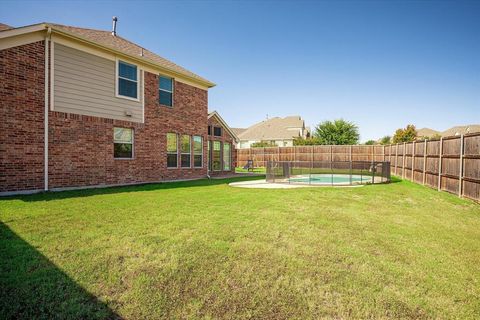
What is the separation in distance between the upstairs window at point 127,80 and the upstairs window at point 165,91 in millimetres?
1447

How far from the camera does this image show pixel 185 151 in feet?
47.7

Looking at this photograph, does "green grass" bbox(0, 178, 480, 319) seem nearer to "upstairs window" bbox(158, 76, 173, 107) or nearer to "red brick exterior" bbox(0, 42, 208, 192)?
"red brick exterior" bbox(0, 42, 208, 192)

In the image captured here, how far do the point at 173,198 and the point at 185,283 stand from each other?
524 centimetres

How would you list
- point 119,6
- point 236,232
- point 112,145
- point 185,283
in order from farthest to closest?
point 119,6, point 112,145, point 236,232, point 185,283

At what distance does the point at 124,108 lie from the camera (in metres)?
11.2

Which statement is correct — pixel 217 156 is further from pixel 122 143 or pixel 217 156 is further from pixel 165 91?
pixel 122 143

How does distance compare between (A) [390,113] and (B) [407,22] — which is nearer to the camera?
(B) [407,22]

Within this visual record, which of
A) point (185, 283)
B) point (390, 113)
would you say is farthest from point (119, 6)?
point (390, 113)

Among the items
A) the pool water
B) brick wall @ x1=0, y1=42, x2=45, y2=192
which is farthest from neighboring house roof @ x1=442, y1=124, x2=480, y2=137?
brick wall @ x1=0, y1=42, x2=45, y2=192

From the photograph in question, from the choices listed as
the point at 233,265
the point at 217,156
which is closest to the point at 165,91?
the point at 217,156

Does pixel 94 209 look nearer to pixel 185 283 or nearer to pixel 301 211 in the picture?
pixel 185 283

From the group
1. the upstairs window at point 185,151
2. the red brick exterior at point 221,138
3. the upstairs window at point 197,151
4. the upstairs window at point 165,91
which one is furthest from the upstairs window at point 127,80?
the red brick exterior at point 221,138

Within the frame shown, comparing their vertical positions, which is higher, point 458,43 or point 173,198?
point 458,43

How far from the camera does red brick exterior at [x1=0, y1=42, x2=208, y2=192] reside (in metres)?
7.82
